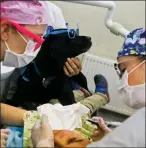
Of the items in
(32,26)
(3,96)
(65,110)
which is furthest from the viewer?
(3,96)

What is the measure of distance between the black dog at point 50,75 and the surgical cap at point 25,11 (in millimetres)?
338

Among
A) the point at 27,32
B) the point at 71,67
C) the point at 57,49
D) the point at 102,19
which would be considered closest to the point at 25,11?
the point at 27,32

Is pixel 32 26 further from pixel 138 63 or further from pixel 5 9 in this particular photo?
pixel 138 63

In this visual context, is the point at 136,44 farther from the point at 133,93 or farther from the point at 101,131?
the point at 101,131

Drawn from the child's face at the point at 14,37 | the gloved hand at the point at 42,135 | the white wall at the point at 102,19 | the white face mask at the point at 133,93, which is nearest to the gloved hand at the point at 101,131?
the white face mask at the point at 133,93

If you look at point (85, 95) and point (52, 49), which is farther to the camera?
point (85, 95)

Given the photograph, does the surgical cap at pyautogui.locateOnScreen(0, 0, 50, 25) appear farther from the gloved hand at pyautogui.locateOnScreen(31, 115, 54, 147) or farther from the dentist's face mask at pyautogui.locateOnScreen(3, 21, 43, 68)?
the gloved hand at pyautogui.locateOnScreen(31, 115, 54, 147)

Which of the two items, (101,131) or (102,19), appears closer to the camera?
(101,131)

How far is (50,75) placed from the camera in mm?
1620

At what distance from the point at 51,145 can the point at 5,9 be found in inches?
20.5

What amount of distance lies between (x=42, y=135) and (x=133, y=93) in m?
0.42

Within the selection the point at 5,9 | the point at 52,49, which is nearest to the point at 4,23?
the point at 5,9

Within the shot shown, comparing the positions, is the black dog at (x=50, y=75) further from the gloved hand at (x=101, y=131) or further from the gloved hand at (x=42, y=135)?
the gloved hand at (x=42, y=135)

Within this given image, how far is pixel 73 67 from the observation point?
65.1 inches
